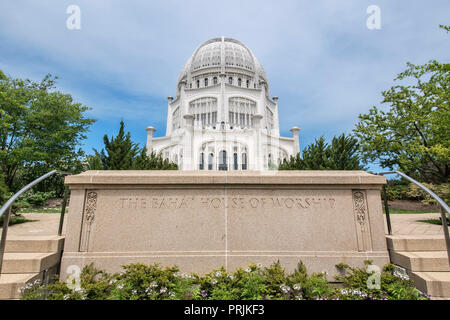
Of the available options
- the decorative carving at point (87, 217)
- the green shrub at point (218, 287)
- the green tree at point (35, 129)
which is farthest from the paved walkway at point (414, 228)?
the green tree at point (35, 129)

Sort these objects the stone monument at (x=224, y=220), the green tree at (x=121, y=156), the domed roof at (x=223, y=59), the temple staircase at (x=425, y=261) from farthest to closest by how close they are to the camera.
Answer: the domed roof at (x=223, y=59) < the green tree at (x=121, y=156) < the stone monument at (x=224, y=220) < the temple staircase at (x=425, y=261)

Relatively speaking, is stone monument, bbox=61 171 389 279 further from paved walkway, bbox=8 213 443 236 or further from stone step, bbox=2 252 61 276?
paved walkway, bbox=8 213 443 236

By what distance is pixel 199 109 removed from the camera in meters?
54.8

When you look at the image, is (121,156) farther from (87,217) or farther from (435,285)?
(435,285)

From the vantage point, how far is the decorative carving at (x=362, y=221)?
14.3ft

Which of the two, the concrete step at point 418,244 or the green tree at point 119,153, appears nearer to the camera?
the concrete step at point 418,244

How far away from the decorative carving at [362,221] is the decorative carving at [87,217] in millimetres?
5252

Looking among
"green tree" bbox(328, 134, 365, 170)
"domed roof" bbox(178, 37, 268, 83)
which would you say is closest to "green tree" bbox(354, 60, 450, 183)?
"green tree" bbox(328, 134, 365, 170)

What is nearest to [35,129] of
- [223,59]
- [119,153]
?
[119,153]

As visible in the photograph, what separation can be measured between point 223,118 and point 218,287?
164 ft

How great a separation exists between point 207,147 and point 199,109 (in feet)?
56.0

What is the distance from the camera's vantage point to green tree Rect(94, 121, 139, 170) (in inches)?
689

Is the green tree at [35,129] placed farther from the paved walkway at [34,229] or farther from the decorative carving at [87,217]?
the decorative carving at [87,217]
